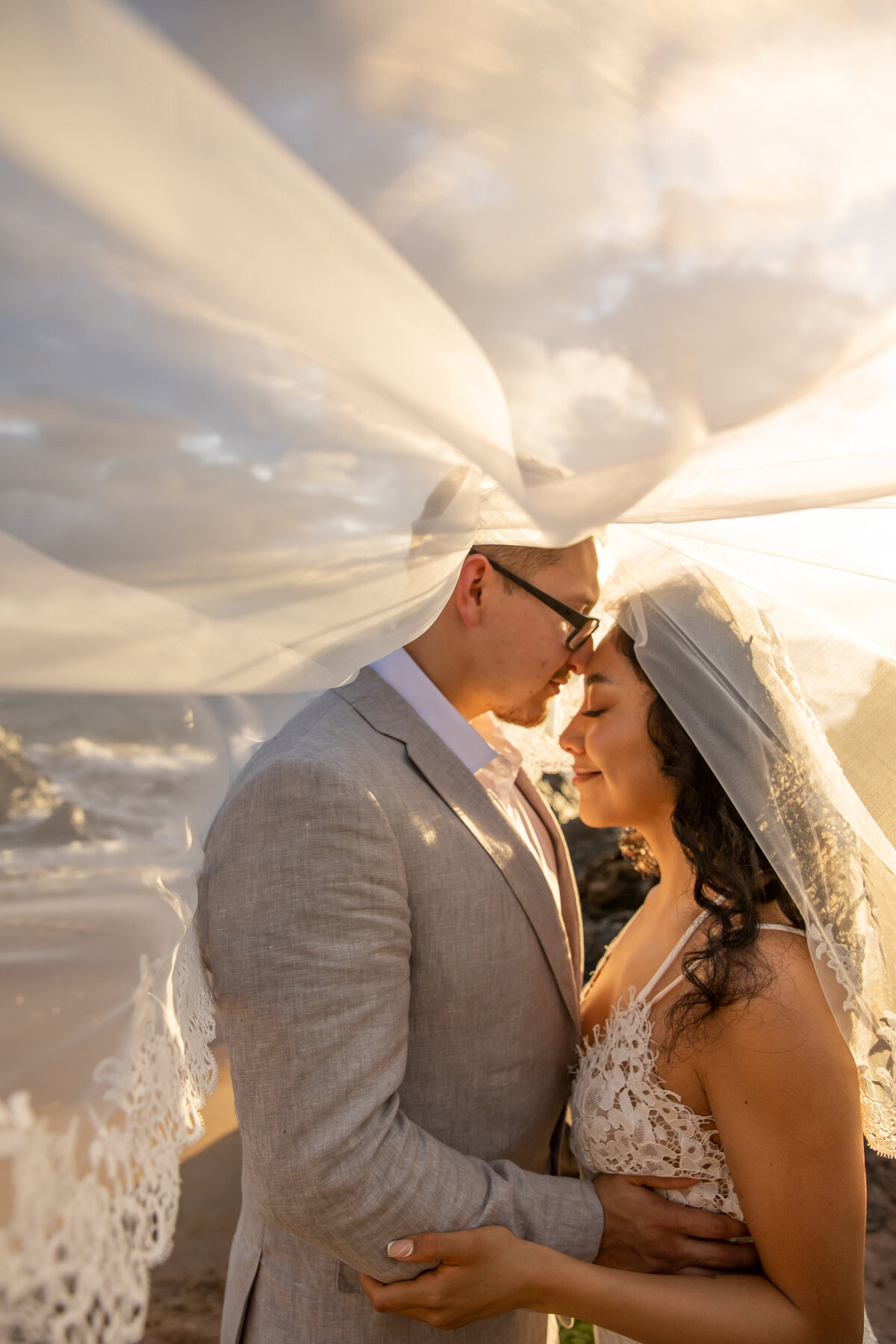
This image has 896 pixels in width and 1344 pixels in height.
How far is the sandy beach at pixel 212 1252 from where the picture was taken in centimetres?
389

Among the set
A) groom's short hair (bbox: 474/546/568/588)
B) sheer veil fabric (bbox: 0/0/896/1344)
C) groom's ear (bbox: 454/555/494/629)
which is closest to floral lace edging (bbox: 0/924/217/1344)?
sheer veil fabric (bbox: 0/0/896/1344)

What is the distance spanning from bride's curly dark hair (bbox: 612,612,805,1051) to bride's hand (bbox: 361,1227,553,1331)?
0.54m

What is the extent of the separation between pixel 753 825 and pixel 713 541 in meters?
0.65

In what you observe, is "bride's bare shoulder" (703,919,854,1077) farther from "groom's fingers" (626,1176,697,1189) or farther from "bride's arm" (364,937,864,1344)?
"groom's fingers" (626,1176,697,1189)

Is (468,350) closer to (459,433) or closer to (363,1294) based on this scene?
(459,433)

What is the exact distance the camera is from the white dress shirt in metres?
2.11

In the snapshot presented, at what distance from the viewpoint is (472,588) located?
2.36m

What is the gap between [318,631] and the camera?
1231mm

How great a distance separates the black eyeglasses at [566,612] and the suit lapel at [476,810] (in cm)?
50

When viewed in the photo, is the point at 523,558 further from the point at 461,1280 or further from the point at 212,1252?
the point at 212,1252

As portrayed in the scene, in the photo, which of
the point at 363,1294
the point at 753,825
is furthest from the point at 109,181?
the point at 363,1294

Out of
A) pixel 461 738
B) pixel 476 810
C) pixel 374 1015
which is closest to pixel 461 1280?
pixel 374 1015

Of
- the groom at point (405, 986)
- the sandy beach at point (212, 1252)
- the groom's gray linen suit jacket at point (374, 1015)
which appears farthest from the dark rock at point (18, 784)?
the sandy beach at point (212, 1252)

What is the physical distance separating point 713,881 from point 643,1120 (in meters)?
0.55
